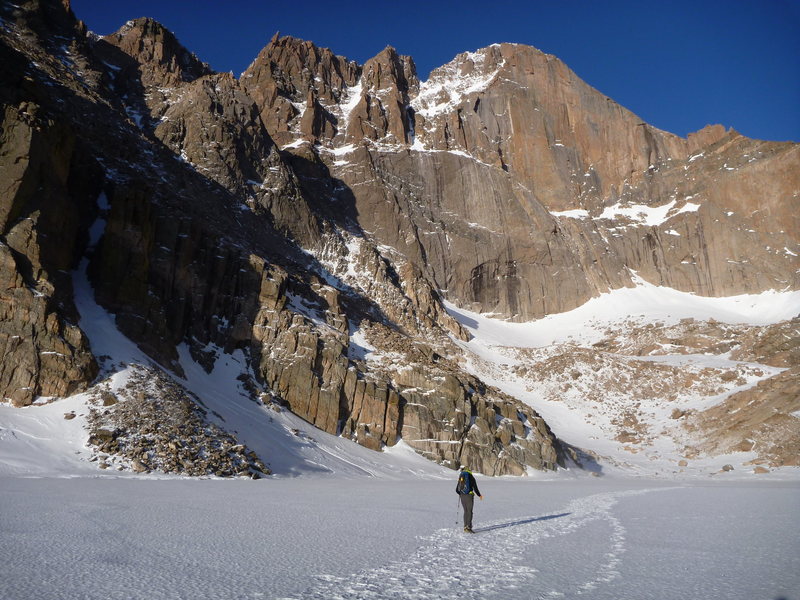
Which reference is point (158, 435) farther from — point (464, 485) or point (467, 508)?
point (467, 508)

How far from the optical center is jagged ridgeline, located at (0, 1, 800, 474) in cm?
3550

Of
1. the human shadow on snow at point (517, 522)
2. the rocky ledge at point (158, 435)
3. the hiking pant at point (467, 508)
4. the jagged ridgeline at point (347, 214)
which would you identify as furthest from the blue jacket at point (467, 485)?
the jagged ridgeline at point (347, 214)

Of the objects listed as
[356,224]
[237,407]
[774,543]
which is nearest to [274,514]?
[774,543]

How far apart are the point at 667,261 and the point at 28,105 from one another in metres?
126

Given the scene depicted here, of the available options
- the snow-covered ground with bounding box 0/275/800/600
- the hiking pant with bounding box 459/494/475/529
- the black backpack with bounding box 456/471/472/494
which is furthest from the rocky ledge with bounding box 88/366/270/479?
the hiking pant with bounding box 459/494/475/529

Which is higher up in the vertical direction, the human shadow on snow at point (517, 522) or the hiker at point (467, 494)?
the hiker at point (467, 494)

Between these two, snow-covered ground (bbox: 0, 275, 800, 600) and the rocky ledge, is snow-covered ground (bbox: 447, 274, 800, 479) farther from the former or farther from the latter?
the rocky ledge

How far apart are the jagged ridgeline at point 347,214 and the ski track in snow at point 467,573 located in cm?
2521

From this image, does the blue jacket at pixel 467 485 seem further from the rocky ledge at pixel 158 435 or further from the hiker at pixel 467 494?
the rocky ledge at pixel 158 435

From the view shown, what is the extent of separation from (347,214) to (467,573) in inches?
3958

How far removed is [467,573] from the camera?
7973 mm

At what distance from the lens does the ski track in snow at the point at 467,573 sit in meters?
6.72

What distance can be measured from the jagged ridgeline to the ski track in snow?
82.7ft

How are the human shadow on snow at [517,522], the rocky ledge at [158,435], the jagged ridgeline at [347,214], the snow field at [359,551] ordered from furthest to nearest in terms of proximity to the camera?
the jagged ridgeline at [347,214]
the rocky ledge at [158,435]
the human shadow on snow at [517,522]
the snow field at [359,551]
